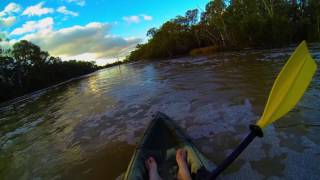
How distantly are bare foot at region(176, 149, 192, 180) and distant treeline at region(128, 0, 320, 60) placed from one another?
27803mm

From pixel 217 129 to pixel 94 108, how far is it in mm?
7399

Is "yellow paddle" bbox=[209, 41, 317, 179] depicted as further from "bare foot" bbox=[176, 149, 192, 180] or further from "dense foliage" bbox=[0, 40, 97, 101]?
"dense foliage" bbox=[0, 40, 97, 101]

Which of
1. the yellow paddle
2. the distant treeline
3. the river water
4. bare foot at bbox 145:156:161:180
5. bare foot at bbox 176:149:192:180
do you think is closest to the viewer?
the yellow paddle

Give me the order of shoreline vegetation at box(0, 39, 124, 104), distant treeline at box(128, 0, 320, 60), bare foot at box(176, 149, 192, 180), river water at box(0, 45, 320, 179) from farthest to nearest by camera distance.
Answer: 1. shoreline vegetation at box(0, 39, 124, 104)
2. distant treeline at box(128, 0, 320, 60)
3. river water at box(0, 45, 320, 179)
4. bare foot at box(176, 149, 192, 180)

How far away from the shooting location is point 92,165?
253 inches

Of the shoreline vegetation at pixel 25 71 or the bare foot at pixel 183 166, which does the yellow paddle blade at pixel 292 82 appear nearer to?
the bare foot at pixel 183 166

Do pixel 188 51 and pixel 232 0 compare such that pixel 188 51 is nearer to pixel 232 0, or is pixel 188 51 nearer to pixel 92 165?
pixel 232 0

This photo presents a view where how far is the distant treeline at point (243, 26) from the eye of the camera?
3331 cm

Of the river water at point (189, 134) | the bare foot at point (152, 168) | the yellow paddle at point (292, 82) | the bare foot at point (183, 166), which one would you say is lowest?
the river water at point (189, 134)

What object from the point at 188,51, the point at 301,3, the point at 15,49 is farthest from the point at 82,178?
the point at 188,51

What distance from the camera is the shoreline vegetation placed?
41562 mm

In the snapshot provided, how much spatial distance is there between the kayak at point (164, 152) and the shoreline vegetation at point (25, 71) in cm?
3653

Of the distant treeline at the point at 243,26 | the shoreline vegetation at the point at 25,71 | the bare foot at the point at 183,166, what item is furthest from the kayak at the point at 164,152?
the shoreline vegetation at the point at 25,71

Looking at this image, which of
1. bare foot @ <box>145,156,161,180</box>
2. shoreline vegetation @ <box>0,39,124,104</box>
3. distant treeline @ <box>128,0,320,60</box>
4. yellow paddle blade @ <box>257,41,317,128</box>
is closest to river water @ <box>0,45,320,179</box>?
bare foot @ <box>145,156,161,180</box>
